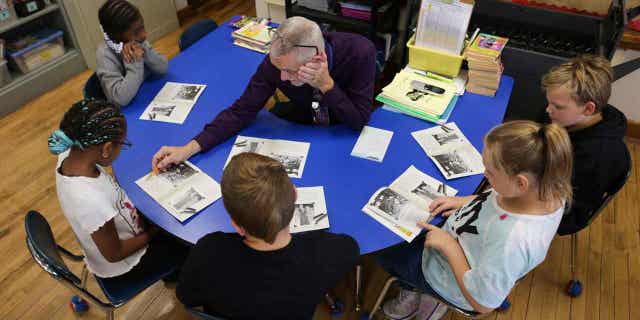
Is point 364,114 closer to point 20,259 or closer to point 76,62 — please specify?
point 20,259

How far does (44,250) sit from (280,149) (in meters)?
0.97

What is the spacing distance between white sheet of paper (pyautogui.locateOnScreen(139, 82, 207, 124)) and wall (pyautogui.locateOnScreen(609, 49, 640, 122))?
2.77 m

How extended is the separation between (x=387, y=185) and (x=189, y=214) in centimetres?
79

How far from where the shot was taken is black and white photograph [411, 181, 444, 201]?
5.45ft

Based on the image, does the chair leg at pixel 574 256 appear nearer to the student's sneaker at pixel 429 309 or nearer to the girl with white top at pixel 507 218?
the student's sneaker at pixel 429 309

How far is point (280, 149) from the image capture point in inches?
74.4

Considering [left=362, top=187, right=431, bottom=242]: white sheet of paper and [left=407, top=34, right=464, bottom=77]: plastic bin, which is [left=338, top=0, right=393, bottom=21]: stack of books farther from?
[left=362, top=187, right=431, bottom=242]: white sheet of paper

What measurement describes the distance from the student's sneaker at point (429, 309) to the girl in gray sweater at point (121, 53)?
1777 millimetres

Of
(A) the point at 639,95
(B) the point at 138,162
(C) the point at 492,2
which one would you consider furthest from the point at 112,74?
(A) the point at 639,95

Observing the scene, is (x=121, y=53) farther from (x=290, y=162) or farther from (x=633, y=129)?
(x=633, y=129)

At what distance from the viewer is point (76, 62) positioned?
3.88 meters

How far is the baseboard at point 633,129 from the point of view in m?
3.05

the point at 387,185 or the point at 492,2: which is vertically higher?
the point at 492,2

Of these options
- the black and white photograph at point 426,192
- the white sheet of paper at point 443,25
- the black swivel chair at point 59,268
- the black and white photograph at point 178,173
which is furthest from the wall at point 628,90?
the black swivel chair at point 59,268
